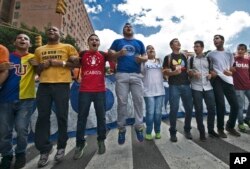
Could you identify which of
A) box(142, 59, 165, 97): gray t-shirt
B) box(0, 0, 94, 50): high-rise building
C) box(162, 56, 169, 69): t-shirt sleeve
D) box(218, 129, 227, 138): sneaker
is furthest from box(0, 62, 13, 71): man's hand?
box(0, 0, 94, 50): high-rise building

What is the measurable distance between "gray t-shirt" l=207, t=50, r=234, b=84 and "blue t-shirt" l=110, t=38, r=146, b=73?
5.56 feet

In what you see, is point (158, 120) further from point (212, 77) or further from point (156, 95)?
point (212, 77)

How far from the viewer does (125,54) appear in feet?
15.3

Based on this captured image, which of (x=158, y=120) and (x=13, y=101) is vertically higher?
(x=13, y=101)

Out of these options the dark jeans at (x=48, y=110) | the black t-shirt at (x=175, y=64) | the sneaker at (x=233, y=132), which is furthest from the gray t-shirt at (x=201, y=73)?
the dark jeans at (x=48, y=110)

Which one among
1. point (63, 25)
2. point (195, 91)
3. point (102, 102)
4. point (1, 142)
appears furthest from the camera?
point (63, 25)

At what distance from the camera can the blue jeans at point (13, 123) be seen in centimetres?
395

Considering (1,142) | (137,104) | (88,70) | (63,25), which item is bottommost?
(1,142)

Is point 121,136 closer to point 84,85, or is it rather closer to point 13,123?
point 84,85

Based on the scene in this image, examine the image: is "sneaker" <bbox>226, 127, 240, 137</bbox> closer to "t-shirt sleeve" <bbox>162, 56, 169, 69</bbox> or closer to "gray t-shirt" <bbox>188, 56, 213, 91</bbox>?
"gray t-shirt" <bbox>188, 56, 213, 91</bbox>

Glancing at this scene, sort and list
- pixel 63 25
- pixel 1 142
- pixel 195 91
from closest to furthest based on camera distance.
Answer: pixel 1 142
pixel 195 91
pixel 63 25

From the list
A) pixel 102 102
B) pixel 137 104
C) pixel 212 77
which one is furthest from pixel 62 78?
pixel 212 77

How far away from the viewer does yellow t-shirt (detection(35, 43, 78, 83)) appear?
4.20 metres

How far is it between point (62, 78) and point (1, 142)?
1319mm
